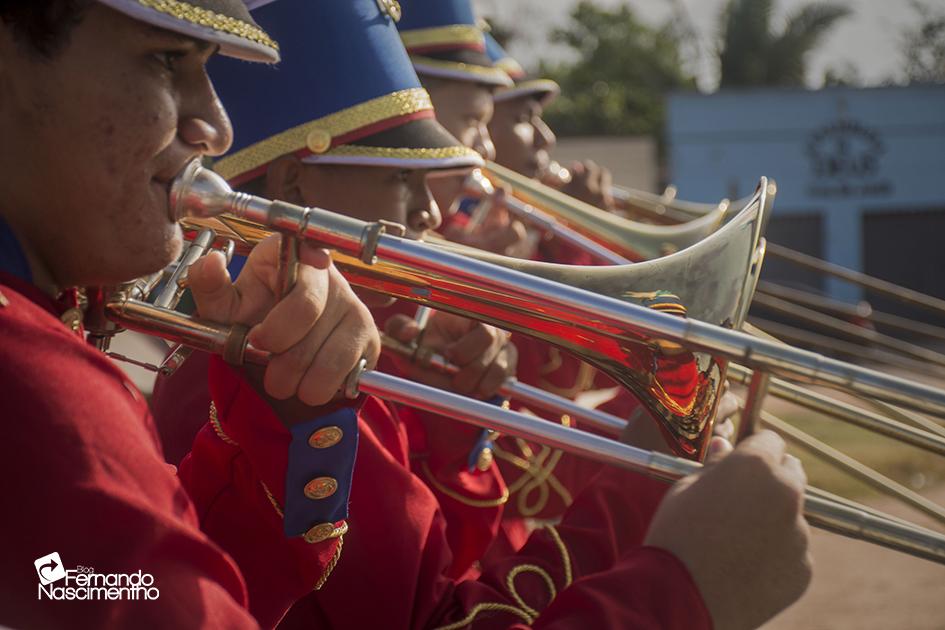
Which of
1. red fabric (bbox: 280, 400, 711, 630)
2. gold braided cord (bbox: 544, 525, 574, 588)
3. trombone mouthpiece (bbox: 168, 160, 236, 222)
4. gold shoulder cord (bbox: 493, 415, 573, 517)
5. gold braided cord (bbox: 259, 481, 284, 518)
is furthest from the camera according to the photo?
gold shoulder cord (bbox: 493, 415, 573, 517)

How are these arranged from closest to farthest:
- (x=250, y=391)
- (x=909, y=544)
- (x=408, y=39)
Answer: (x=250, y=391), (x=909, y=544), (x=408, y=39)

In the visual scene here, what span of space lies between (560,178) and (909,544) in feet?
13.6

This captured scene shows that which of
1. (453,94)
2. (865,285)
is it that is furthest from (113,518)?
(865,285)

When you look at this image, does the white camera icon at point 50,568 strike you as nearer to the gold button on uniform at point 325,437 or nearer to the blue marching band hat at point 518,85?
the gold button on uniform at point 325,437

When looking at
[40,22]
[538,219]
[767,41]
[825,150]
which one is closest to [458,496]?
[40,22]

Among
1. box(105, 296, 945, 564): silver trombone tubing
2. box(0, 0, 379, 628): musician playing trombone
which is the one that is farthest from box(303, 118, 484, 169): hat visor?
box(0, 0, 379, 628): musician playing trombone

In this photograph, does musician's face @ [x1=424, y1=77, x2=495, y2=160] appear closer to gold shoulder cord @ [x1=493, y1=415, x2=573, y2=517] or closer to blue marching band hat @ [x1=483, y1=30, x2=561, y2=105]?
gold shoulder cord @ [x1=493, y1=415, x2=573, y2=517]

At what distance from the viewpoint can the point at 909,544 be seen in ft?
6.18

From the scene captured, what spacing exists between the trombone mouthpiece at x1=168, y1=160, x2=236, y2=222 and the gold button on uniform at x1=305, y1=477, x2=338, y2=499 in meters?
0.47

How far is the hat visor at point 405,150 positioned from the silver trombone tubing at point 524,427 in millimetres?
679

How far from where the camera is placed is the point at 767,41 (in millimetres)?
29797

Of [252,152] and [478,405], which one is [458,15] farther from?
[478,405]

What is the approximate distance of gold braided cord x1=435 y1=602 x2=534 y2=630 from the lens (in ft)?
6.57

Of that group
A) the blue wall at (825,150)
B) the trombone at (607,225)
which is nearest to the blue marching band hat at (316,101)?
the trombone at (607,225)
